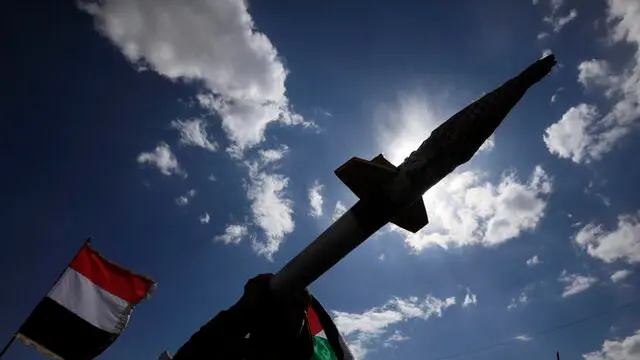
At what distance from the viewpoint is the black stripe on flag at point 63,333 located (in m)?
7.50

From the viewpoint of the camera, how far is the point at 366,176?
3.20m

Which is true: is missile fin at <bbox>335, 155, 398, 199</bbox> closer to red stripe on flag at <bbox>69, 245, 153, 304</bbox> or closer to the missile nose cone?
the missile nose cone

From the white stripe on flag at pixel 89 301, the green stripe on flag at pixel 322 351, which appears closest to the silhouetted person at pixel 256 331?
the green stripe on flag at pixel 322 351

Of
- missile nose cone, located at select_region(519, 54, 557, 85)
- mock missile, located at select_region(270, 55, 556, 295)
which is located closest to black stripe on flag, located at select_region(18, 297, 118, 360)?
mock missile, located at select_region(270, 55, 556, 295)

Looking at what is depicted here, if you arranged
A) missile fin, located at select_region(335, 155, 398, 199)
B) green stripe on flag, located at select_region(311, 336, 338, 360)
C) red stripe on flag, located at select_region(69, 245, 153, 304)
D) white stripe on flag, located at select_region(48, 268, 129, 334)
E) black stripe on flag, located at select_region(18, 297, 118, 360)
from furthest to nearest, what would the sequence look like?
red stripe on flag, located at select_region(69, 245, 153, 304)
white stripe on flag, located at select_region(48, 268, 129, 334)
black stripe on flag, located at select_region(18, 297, 118, 360)
green stripe on flag, located at select_region(311, 336, 338, 360)
missile fin, located at select_region(335, 155, 398, 199)

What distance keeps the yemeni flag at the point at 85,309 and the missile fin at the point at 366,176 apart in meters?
7.95

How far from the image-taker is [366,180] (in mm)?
3215

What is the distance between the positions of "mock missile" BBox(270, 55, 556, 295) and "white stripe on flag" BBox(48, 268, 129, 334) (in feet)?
24.5

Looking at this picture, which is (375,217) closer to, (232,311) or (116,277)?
(232,311)

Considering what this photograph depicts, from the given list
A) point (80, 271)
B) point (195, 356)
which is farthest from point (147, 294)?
point (195, 356)

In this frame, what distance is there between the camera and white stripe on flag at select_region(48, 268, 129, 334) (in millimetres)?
8211

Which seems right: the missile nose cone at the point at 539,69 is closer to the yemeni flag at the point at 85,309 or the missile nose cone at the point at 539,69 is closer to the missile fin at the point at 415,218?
the missile fin at the point at 415,218

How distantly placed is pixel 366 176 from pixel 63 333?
831cm

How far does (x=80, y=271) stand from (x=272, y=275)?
8.15 m
